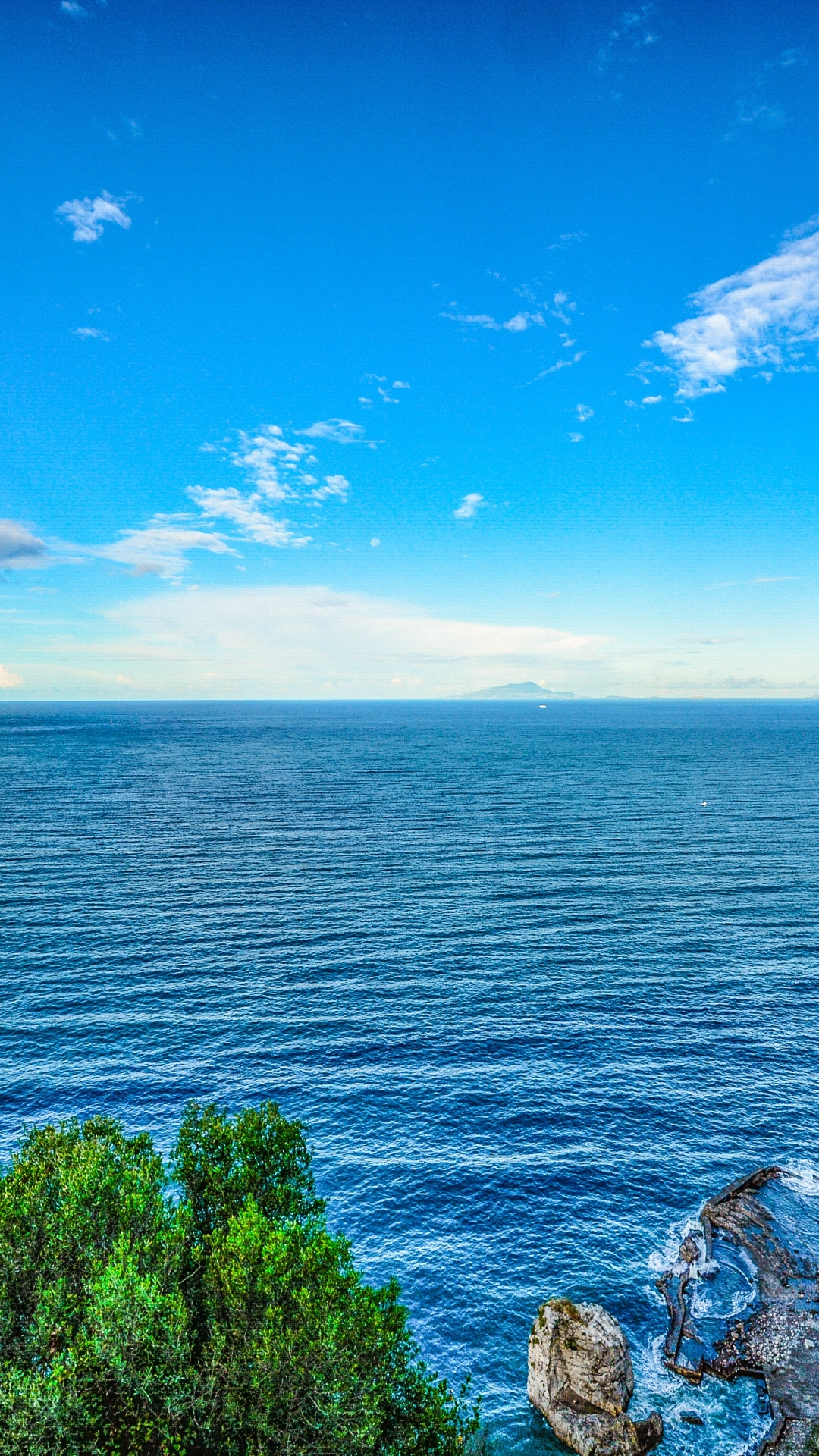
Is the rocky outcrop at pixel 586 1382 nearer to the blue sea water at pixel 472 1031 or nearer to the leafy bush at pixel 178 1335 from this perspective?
the blue sea water at pixel 472 1031

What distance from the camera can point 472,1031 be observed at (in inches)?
2255

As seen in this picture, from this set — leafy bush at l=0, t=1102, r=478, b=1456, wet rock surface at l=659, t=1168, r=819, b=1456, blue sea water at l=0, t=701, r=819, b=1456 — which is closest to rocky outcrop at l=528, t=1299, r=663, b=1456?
blue sea water at l=0, t=701, r=819, b=1456

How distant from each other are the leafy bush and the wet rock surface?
13.4 m

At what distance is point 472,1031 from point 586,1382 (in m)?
28.0

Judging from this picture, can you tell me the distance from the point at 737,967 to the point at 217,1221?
55063mm

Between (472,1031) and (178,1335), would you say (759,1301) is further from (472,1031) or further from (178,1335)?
(178,1335)

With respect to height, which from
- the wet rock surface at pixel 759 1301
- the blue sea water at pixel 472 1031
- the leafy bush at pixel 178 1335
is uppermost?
the leafy bush at pixel 178 1335

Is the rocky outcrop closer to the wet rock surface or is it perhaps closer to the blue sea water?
the blue sea water

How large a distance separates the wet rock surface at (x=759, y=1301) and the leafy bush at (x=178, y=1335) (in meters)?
13.4

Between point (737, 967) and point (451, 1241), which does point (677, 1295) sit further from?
point (737, 967)

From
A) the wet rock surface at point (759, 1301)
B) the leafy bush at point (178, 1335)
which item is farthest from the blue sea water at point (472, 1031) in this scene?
the leafy bush at point (178, 1335)

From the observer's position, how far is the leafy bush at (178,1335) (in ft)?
71.4

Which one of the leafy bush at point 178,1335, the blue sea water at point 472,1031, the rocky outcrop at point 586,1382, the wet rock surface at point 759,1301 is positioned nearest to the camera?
the leafy bush at point 178,1335

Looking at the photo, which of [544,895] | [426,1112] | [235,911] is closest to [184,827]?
[235,911]
